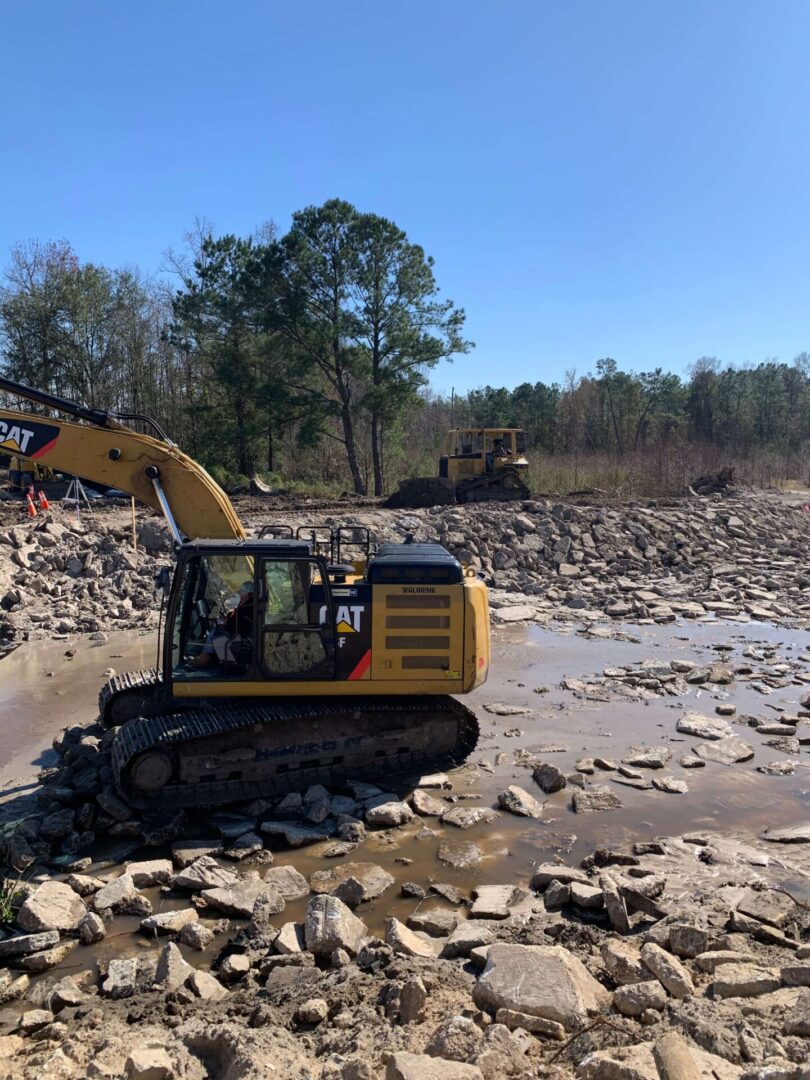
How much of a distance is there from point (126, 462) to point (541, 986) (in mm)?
5925

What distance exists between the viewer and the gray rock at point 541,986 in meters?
3.79

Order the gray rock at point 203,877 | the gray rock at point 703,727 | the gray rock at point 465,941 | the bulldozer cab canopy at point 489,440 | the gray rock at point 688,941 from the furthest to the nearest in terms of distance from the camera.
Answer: the bulldozer cab canopy at point 489,440 → the gray rock at point 703,727 → the gray rock at point 203,877 → the gray rock at point 465,941 → the gray rock at point 688,941

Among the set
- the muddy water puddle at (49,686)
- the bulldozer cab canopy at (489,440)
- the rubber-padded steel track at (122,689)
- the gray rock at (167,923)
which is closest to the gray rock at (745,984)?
the gray rock at (167,923)

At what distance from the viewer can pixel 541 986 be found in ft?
12.9

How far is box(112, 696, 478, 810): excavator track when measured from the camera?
21.4 feet

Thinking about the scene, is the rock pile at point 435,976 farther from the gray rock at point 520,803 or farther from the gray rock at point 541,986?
the gray rock at point 520,803

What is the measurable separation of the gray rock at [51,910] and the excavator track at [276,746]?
3.76 ft

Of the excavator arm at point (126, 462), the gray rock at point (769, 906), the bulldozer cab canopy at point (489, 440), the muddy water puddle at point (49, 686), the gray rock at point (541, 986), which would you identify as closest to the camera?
the gray rock at point (541, 986)

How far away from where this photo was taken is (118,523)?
56.1 ft

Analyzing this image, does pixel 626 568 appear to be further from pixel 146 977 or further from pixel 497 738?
pixel 146 977

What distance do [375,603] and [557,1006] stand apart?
12.2ft

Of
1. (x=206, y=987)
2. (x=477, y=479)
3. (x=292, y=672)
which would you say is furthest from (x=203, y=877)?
(x=477, y=479)

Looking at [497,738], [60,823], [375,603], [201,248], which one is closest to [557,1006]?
[375,603]

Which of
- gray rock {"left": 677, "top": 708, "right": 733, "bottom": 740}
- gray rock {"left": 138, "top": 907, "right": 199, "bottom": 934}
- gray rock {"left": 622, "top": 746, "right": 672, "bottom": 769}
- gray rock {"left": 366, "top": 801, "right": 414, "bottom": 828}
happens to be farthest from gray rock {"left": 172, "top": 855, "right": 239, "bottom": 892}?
gray rock {"left": 677, "top": 708, "right": 733, "bottom": 740}
